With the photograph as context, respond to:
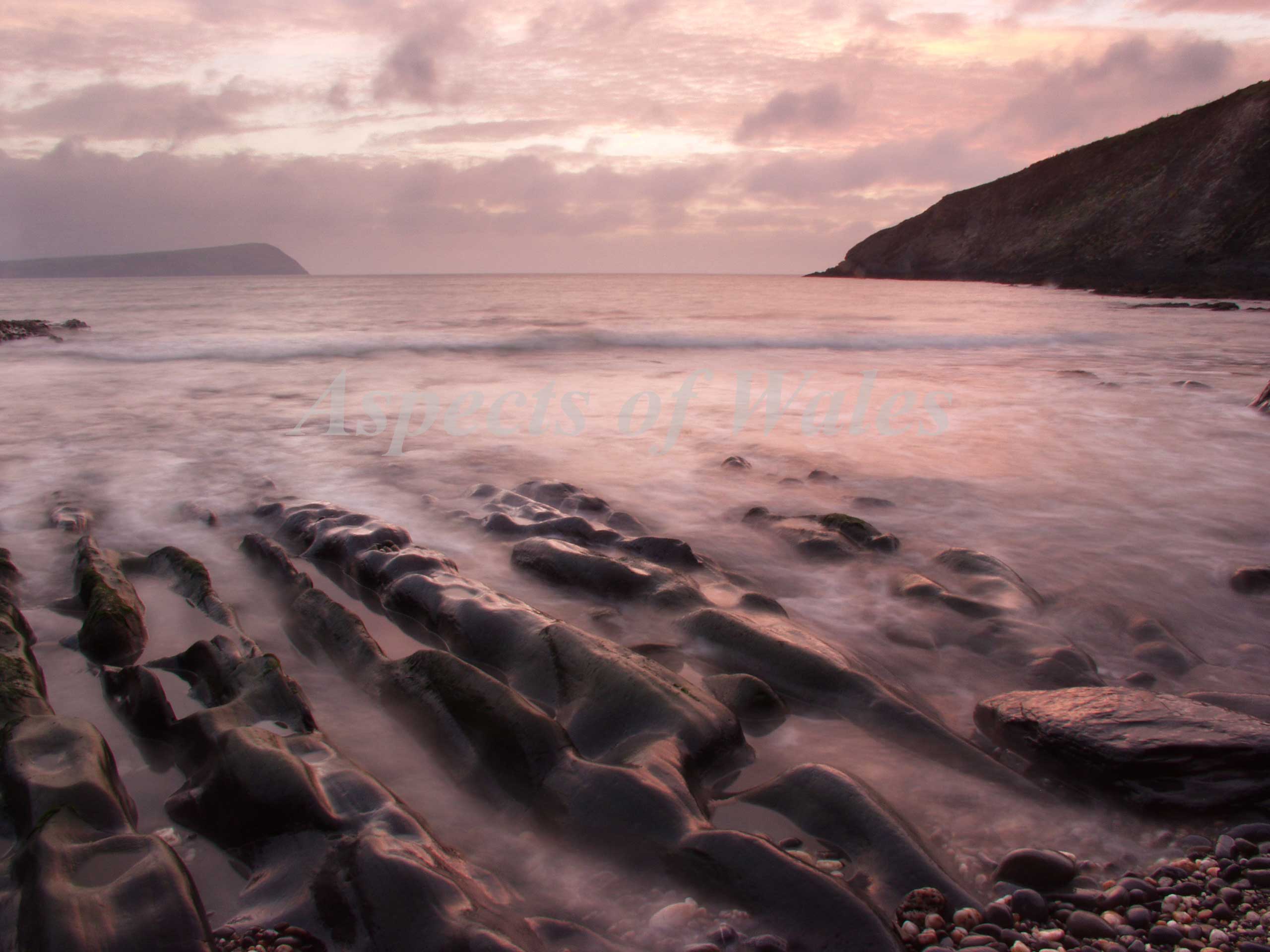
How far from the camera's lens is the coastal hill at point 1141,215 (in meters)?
37.6

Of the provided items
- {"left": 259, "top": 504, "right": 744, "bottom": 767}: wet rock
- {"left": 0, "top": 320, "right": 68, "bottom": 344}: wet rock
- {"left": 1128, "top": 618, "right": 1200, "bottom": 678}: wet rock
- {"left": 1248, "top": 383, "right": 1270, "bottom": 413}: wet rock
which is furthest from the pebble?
{"left": 0, "top": 320, "right": 68, "bottom": 344}: wet rock

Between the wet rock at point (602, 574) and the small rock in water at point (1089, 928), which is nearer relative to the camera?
the small rock in water at point (1089, 928)

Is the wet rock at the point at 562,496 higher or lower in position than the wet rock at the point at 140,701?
higher

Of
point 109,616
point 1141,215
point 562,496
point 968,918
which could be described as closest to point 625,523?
point 562,496

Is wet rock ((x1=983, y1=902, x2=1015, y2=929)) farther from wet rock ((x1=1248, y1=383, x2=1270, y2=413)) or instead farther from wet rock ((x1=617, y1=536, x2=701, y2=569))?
wet rock ((x1=1248, y1=383, x2=1270, y2=413))

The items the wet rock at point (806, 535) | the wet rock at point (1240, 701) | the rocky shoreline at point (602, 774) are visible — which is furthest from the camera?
the wet rock at point (806, 535)

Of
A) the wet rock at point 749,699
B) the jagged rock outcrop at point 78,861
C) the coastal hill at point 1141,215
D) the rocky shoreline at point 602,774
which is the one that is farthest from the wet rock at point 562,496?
the coastal hill at point 1141,215

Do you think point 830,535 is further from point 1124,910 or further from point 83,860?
point 83,860

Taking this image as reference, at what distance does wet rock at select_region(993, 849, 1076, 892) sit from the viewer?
5.02ft

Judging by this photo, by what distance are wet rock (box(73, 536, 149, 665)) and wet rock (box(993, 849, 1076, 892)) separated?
238 cm

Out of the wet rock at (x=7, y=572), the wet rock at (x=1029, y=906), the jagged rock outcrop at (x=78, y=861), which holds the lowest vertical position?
the wet rock at (x=1029, y=906)

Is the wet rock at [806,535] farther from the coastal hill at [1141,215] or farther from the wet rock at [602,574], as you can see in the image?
the coastal hill at [1141,215]

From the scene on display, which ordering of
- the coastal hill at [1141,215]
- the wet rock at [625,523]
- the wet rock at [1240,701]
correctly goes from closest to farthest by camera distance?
the wet rock at [1240,701]
the wet rock at [625,523]
the coastal hill at [1141,215]

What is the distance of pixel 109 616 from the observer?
244 centimetres
